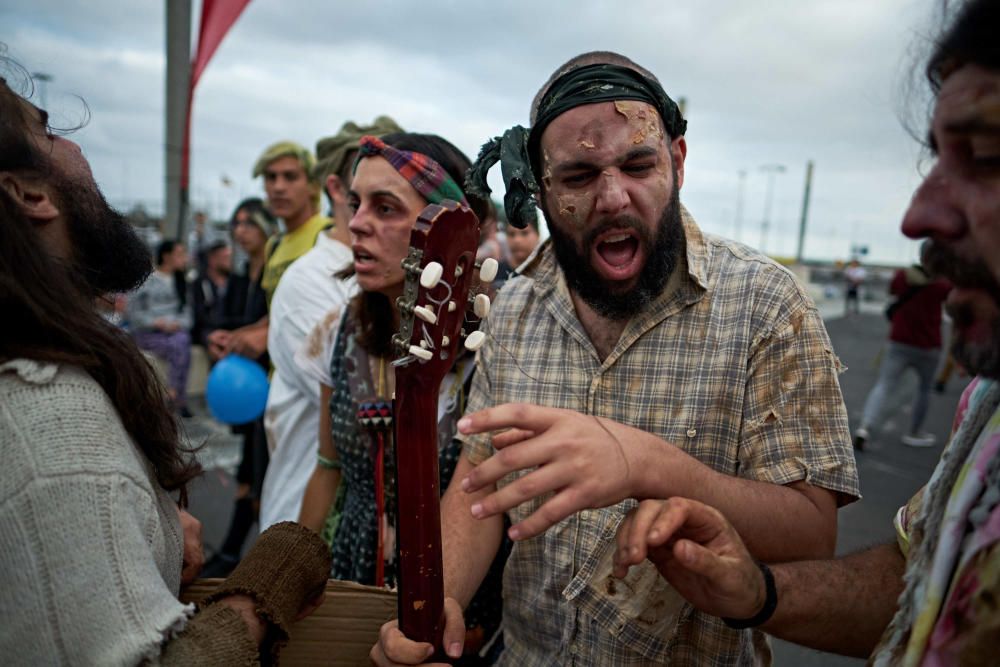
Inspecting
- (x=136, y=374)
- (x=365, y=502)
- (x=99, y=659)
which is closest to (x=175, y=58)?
(x=365, y=502)

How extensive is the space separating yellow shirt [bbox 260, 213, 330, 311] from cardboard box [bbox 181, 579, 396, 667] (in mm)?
2749

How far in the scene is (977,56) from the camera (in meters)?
0.91

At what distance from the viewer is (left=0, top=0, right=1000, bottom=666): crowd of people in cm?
96

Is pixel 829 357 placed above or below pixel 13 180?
below

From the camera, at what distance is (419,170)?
2180 millimetres

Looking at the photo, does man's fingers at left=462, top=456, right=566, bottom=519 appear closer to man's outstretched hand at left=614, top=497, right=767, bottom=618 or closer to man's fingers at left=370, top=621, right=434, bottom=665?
man's outstretched hand at left=614, top=497, right=767, bottom=618

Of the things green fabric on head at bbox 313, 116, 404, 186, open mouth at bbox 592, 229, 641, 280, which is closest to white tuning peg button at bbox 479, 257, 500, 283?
open mouth at bbox 592, 229, 641, 280

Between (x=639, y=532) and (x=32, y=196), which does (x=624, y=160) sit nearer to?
(x=639, y=532)

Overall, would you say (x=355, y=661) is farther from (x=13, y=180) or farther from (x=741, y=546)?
(x=13, y=180)

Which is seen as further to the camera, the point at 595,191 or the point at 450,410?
the point at 450,410

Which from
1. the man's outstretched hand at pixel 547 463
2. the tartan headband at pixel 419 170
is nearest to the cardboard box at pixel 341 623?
the man's outstretched hand at pixel 547 463

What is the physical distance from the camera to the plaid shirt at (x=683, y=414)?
4.74ft

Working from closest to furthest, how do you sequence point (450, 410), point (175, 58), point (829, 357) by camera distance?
point (829, 357)
point (450, 410)
point (175, 58)

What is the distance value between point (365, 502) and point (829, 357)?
1452 mm
